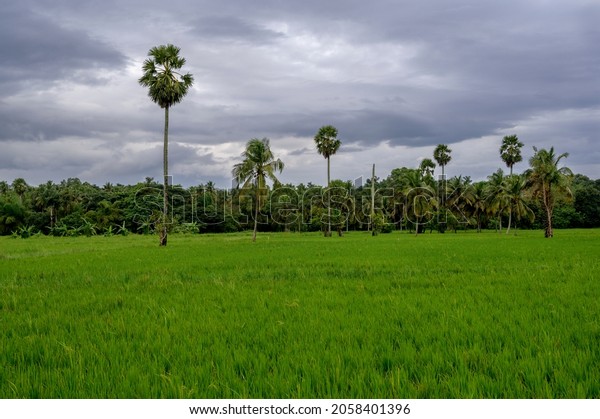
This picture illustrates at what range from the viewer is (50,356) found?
4.97 m

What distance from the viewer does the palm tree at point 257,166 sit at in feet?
146

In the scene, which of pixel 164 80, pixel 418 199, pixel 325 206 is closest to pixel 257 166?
pixel 164 80

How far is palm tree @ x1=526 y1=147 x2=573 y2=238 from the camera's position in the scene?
49.0 m

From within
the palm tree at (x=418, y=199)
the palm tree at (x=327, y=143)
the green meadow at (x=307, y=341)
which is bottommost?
the green meadow at (x=307, y=341)

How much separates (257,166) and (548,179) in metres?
34.4

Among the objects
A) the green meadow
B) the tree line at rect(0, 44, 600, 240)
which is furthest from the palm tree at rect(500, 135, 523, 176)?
the green meadow

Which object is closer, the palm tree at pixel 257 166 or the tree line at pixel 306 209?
the palm tree at pixel 257 166

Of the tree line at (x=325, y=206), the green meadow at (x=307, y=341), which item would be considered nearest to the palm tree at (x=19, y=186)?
the tree line at (x=325, y=206)

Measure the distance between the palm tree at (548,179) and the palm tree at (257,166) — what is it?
31.0 m

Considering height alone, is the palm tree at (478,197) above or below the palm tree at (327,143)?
below

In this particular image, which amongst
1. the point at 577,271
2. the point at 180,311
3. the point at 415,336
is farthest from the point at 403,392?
the point at 577,271

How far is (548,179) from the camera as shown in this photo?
164ft

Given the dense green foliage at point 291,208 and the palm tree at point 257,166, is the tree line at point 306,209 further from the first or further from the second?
the palm tree at point 257,166

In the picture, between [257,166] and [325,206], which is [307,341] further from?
[325,206]
